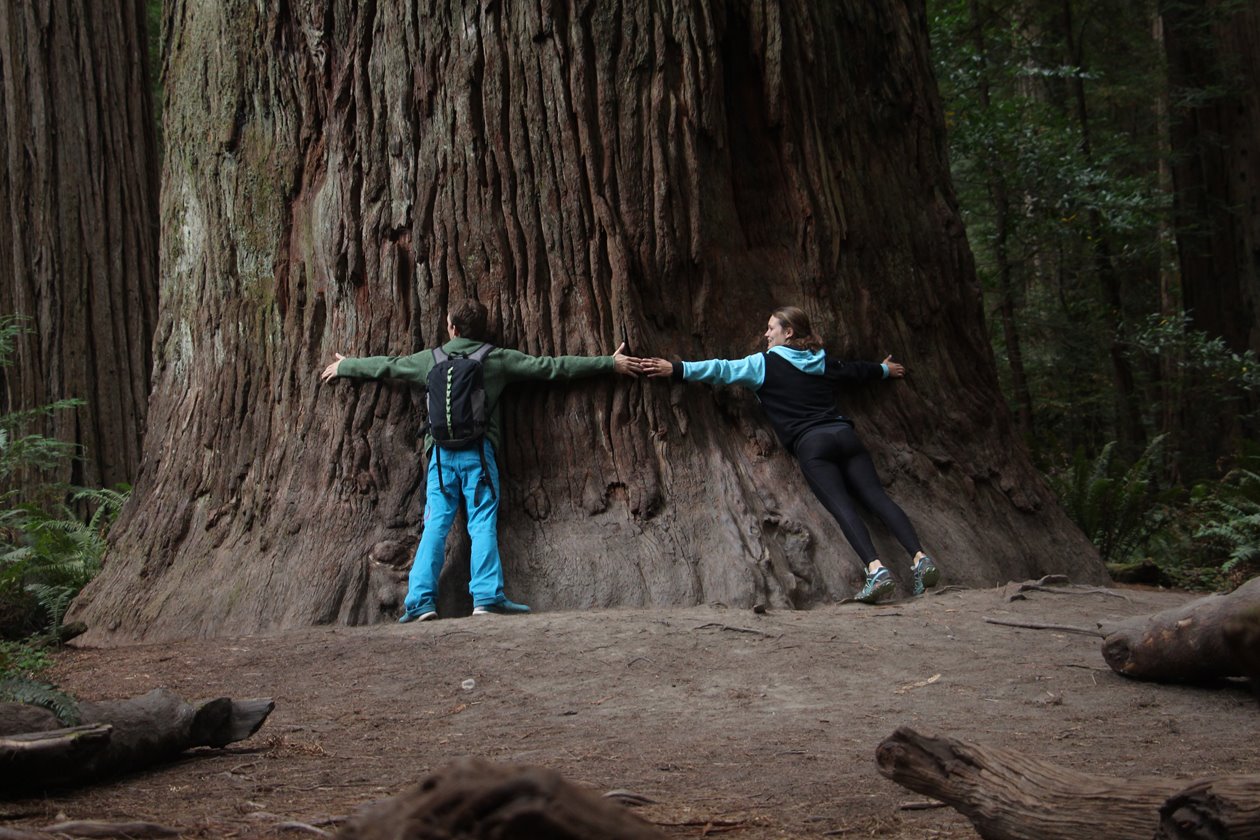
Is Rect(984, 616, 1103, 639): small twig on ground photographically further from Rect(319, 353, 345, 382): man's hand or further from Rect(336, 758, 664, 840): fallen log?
Rect(336, 758, 664, 840): fallen log

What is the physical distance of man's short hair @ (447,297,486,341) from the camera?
741 centimetres

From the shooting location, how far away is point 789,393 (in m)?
7.82

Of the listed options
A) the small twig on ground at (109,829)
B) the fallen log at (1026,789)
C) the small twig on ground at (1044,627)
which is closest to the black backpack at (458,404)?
the small twig on ground at (1044,627)

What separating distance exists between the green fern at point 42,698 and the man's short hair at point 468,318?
155 inches

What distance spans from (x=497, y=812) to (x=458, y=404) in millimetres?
5430

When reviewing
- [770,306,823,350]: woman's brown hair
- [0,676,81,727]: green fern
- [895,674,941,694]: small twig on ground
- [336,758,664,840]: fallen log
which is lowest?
[895,674,941,694]: small twig on ground

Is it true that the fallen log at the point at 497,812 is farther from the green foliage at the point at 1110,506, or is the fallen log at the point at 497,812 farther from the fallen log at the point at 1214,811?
the green foliage at the point at 1110,506

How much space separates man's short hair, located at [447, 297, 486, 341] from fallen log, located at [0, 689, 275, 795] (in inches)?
134

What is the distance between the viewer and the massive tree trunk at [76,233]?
35.3 ft

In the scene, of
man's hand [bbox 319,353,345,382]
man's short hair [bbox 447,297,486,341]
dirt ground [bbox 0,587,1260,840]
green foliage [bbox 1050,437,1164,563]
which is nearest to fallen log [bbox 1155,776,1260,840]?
dirt ground [bbox 0,587,1260,840]

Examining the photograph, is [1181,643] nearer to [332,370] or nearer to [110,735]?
[110,735]

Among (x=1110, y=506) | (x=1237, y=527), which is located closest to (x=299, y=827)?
(x=1237, y=527)

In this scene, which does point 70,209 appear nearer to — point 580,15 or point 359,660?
point 580,15

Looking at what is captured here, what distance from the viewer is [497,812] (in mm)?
1851
